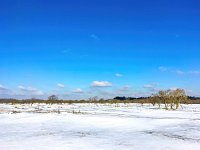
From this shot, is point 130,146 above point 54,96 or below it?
below

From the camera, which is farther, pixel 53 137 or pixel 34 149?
pixel 53 137

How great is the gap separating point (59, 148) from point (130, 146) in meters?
3.20

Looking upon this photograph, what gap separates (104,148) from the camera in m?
14.5

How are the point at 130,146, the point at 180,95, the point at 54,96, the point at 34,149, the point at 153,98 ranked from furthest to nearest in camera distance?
the point at 54,96 < the point at 153,98 < the point at 180,95 < the point at 130,146 < the point at 34,149

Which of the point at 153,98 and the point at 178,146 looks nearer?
the point at 178,146

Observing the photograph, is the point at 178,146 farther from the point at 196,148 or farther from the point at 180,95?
the point at 180,95

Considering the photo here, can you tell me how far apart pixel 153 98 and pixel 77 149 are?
67.9 meters

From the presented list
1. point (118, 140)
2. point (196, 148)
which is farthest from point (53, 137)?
point (196, 148)

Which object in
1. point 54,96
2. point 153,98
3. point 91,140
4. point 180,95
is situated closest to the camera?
point 91,140

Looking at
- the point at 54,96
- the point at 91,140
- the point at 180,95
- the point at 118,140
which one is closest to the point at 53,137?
the point at 91,140

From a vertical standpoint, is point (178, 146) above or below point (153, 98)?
below

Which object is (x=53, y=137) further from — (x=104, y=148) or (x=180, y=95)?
(x=180, y=95)

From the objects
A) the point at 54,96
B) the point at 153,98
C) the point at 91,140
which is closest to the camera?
the point at 91,140

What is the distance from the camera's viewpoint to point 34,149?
13805 mm
